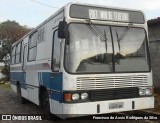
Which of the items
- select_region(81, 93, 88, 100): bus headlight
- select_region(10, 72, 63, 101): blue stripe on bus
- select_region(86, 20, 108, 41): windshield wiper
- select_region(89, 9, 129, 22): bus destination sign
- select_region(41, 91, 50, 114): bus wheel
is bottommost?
select_region(41, 91, 50, 114): bus wheel

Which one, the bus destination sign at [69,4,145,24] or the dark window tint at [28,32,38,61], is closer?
the bus destination sign at [69,4,145,24]

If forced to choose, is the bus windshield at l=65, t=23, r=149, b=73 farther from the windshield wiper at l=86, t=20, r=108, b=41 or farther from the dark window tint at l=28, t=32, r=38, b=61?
the dark window tint at l=28, t=32, r=38, b=61

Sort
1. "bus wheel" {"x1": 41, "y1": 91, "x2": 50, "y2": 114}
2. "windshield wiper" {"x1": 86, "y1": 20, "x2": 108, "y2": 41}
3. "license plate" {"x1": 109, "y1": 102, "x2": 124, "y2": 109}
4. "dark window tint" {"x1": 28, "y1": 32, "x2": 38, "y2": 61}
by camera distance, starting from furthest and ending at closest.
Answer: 1. "dark window tint" {"x1": 28, "y1": 32, "x2": 38, "y2": 61}
2. "bus wheel" {"x1": 41, "y1": 91, "x2": 50, "y2": 114}
3. "windshield wiper" {"x1": 86, "y1": 20, "x2": 108, "y2": 41}
4. "license plate" {"x1": 109, "y1": 102, "x2": 124, "y2": 109}

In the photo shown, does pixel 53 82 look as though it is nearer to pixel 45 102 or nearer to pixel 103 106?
pixel 45 102

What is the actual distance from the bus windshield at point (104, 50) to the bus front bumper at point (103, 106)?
2.58ft

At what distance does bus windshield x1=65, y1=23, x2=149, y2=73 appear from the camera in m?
7.70

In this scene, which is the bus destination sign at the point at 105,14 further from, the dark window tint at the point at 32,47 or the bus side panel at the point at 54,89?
the dark window tint at the point at 32,47

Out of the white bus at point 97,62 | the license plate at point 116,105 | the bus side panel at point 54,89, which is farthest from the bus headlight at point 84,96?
the license plate at point 116,105

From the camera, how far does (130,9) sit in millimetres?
8672

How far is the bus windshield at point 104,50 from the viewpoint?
7699 millimetres

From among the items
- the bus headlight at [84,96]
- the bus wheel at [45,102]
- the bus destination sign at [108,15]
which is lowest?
the bus wheel at [45,102]

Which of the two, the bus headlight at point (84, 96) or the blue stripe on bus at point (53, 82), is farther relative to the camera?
the blue stripe on bus at point (53, 82)

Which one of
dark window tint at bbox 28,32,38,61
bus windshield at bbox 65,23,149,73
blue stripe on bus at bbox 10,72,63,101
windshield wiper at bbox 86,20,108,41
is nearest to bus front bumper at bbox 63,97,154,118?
blue stripe on bus at bbox 10,72,63,101

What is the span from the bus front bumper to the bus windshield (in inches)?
30.9
